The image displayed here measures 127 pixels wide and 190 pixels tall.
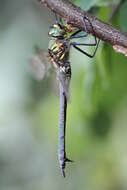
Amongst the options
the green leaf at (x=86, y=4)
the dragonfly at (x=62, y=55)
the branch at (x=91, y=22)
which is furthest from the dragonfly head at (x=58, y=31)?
the branch at (x=91, y=22)

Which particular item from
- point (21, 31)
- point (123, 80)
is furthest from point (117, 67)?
point (21, 31)

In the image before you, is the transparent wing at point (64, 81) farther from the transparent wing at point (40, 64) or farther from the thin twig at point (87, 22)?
the thin twig at point (87, 22)

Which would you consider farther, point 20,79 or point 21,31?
point 21,31

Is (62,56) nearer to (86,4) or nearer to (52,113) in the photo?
(86,4)

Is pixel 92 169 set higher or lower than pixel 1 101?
lower

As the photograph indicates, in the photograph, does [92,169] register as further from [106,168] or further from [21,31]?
[21,31]
